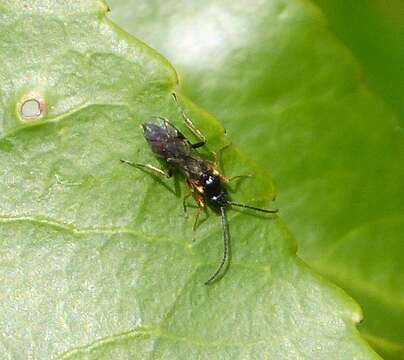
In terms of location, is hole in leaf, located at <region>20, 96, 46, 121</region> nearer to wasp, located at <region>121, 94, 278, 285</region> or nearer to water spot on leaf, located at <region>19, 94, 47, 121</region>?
water spot on leaf, located at <region>19, 94, 47, 121</region>

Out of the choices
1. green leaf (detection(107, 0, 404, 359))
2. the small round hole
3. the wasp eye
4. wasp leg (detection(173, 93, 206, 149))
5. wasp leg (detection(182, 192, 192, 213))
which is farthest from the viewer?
green leaf (detection(107, 0, 404, 359))

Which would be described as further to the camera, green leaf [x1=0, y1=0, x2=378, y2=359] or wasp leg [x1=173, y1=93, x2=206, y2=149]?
wasp leg [x1=173, y1=93, x2=206, y2=149]

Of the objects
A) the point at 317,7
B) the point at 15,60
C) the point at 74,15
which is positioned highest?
the point at 317,7

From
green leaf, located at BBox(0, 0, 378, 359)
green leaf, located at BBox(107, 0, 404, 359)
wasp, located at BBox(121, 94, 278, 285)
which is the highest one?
green leaf, located at BBox(107, 0, 404, 359)

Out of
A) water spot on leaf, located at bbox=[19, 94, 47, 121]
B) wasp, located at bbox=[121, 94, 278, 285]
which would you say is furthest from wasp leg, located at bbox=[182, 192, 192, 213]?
water spot on leaf, located at bbox=[19, 94, 47, 121]

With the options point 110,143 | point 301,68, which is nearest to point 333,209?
point 301,68

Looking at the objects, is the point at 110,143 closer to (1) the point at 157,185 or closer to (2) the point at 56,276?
(1) the point at 157,185

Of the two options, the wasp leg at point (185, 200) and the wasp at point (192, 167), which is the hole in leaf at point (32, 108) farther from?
the wasp leg at point (185, 200)
